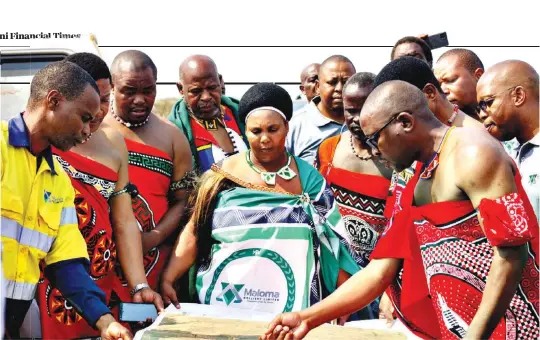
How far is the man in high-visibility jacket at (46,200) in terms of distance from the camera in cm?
345

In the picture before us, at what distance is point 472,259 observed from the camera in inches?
124

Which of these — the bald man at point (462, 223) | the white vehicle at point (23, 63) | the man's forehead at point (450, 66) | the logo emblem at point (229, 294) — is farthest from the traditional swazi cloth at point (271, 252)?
the white vehicle at point (23, 63)

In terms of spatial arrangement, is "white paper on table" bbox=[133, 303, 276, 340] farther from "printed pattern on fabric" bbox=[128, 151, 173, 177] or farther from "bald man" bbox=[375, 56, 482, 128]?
"bald man" bbox=[375, 56, 482, 128]

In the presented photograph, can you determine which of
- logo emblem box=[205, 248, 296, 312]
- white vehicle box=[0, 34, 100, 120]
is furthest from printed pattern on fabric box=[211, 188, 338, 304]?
white vehicle box=[0, 34, 100, 120]

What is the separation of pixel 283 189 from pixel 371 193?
21.2 inches

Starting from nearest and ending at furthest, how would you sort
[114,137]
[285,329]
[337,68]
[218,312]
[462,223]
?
[462,223]
[285,329]
[218,312]
[114,137]
[337,68]

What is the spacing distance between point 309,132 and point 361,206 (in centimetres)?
98

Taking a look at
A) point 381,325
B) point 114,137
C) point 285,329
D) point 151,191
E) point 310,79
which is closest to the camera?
point 285,329

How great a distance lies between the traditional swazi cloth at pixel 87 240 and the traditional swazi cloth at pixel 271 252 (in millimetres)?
494

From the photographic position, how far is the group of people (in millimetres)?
3156

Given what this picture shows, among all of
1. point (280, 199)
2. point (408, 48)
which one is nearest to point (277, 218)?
point (280, 199)

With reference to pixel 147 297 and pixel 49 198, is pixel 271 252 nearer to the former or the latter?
pixel 147 297

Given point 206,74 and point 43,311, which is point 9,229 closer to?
point 43,311

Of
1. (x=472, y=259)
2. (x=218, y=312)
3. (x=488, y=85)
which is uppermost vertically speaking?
(x=488, y=85)
